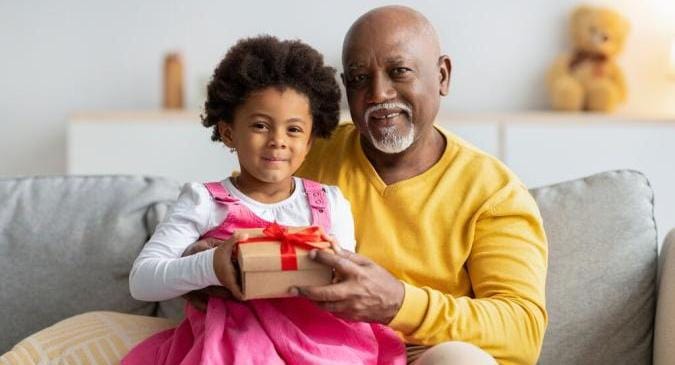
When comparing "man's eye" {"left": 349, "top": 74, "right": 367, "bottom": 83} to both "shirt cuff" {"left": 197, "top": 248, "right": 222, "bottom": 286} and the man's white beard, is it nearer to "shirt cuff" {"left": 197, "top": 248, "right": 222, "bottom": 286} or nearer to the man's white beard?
the man's white beard

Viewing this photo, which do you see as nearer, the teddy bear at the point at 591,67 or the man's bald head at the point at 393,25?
the man's bald head at the point at 393,25

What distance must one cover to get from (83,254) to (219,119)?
641 mm

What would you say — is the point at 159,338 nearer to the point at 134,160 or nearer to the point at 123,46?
the point at 134,160

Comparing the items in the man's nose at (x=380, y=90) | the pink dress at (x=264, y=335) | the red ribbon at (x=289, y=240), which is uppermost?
the man's nose at (x=380, y=90)

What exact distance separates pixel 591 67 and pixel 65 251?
2731 mm

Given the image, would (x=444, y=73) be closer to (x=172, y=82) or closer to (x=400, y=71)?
(x=400, y=71)

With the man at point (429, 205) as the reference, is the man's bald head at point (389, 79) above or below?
above

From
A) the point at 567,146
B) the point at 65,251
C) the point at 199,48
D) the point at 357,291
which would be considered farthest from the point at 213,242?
the point at 199,48

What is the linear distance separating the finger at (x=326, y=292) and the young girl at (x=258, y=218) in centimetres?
11

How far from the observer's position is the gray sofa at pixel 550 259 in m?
2.17

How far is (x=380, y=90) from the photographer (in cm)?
197

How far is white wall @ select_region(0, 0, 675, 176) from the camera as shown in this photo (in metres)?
4.36

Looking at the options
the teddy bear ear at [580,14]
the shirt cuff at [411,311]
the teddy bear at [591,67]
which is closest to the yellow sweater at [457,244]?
the shirt cuff at [411,311]

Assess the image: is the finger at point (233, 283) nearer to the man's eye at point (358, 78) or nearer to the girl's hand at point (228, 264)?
the girl's hand at point (228, 264)
